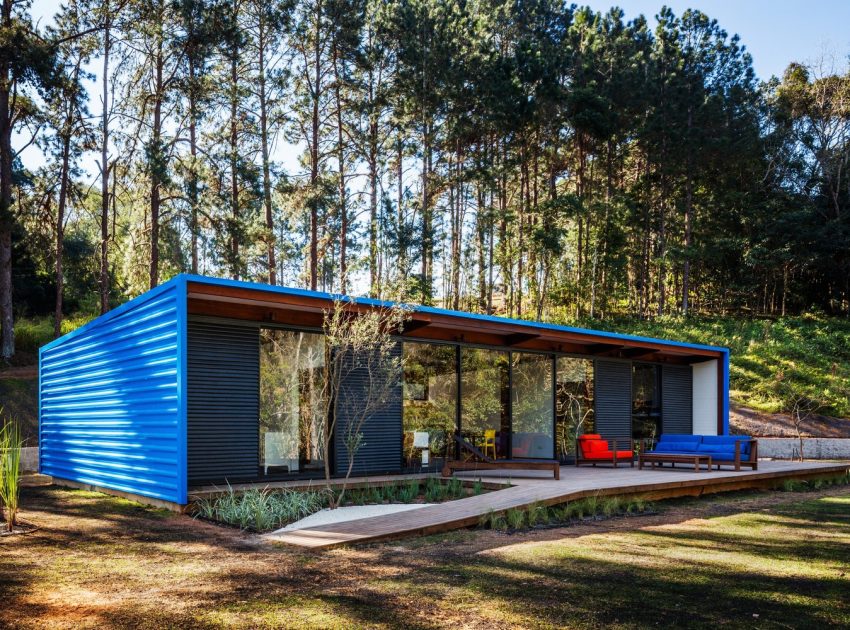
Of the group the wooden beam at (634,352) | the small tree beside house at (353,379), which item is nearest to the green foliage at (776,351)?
the wooden beam at (634,352)

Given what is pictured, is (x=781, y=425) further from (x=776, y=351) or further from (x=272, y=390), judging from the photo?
(x=272, y=390)

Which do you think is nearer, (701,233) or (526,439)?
(526,439)

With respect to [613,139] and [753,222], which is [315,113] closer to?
[613,139]

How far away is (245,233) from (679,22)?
18375 mm

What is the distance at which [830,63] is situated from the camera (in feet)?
89.8

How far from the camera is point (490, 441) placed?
11.6 m

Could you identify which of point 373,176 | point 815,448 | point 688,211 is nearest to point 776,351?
point 815,448

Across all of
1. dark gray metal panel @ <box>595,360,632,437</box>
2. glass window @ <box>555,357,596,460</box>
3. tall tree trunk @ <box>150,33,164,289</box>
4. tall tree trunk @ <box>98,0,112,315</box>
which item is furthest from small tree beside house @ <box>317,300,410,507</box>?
tall tree trunk @ <box>98,0,112,315</box>

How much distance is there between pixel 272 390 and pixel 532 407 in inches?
207

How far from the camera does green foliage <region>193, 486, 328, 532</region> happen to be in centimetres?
691

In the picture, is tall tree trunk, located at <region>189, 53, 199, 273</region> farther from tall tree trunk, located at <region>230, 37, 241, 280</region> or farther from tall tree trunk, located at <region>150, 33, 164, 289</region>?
tall tree trunk, located at <region>230, 37, 241, 280</region>

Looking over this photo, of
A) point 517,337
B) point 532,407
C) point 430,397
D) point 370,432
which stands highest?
point 517,337

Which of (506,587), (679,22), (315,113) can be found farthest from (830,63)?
(506,587)

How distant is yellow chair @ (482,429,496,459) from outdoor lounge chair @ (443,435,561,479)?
453 mm
